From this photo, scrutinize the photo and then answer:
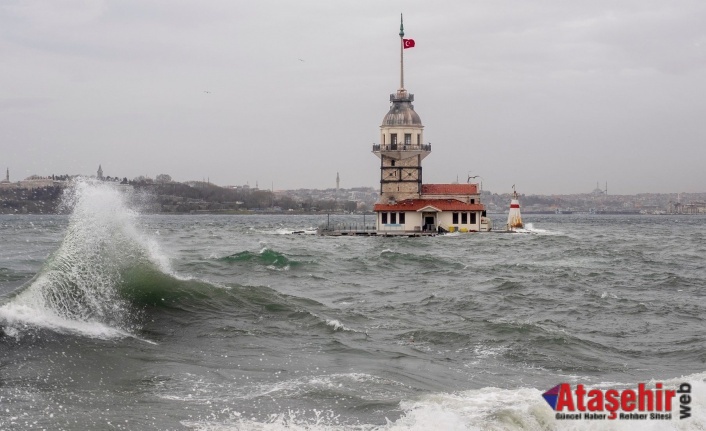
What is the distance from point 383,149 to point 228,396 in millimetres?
58011

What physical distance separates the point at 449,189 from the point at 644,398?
5786 centimetres

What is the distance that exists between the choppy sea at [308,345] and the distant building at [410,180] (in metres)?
36.3

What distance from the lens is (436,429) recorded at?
9680mm

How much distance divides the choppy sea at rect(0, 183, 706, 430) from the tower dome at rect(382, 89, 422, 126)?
41372mm

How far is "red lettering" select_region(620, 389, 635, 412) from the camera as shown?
1010 cm

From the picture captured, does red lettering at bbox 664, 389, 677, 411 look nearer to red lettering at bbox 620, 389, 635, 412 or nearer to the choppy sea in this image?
the choppy sea

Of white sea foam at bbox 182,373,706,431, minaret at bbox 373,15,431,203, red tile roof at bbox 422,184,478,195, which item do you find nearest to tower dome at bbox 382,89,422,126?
minaret at bbox 373,15,431,203

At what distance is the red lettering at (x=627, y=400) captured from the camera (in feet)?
33.1

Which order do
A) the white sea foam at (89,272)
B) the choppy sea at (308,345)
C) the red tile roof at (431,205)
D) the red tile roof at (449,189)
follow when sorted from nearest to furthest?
the choppy sea at (308,345) < the white sea foam at (89,272) < the red tile roof at (431,205) < the red tile roof at (449,189)

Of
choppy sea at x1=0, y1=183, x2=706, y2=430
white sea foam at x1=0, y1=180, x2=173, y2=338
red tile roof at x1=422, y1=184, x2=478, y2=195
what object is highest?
red tile roof at x1=422, y1=184, x2=478, y2=195

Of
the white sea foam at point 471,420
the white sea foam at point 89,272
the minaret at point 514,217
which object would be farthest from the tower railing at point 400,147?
the white sea foam at point 471,420

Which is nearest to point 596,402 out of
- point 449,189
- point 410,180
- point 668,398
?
point 668,398

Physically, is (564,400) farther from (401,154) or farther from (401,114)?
(401,114)

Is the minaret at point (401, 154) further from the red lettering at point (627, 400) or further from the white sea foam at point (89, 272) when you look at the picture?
the red lettering at point (627, 400)
